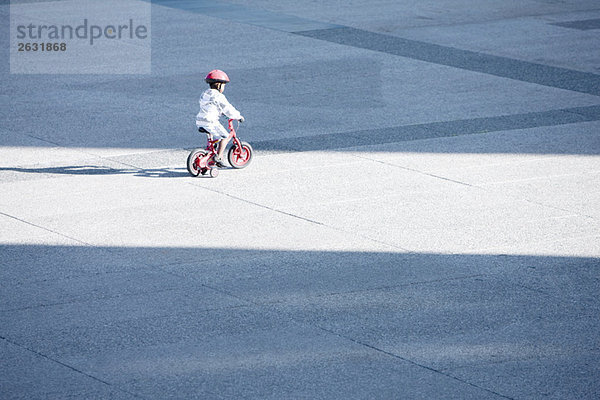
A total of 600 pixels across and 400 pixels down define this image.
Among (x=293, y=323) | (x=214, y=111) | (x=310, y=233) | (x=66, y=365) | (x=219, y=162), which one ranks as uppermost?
(x=214, y=111)

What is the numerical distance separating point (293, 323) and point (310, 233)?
8.36ft

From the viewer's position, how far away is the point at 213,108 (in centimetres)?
1312

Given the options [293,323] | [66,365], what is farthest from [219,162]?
[66,365]

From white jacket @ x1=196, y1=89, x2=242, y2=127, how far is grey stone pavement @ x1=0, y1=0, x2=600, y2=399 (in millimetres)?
868

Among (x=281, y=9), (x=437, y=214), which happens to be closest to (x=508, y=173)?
(x=437, y=214)

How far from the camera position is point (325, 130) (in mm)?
15680

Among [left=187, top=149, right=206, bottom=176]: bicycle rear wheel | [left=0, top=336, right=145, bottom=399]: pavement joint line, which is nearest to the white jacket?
[left=187, top=149, right=206, bottom=176]: bicycle rear wheel

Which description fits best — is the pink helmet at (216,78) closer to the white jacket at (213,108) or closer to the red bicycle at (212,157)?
the white jacket at (213,108)

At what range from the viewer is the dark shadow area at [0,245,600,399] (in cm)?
753

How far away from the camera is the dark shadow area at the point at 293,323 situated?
24.7ft

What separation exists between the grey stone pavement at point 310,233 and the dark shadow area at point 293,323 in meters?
0.03

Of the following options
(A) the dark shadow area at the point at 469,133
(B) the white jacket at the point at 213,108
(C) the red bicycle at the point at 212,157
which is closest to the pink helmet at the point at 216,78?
(B) the white jacket at the point at 213,108

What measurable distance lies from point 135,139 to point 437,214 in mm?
5563

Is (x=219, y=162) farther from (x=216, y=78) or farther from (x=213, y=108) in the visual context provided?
(x=216, y=78)
